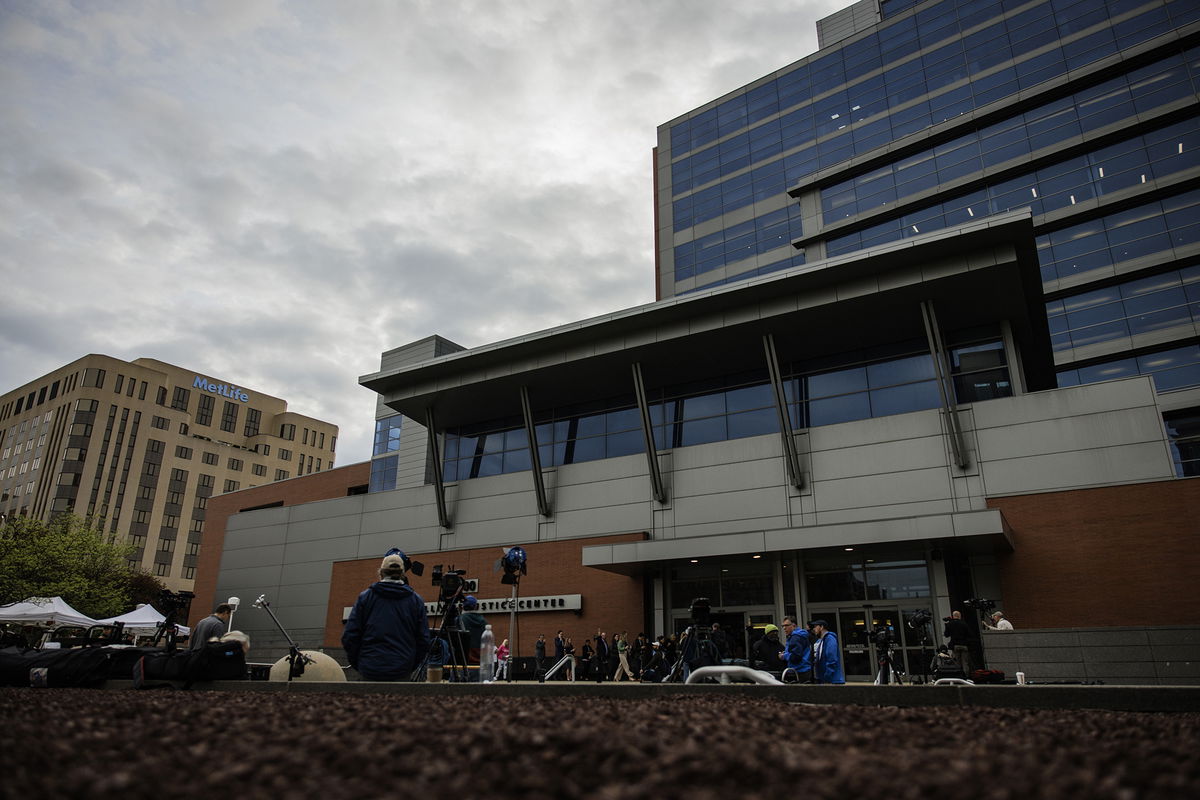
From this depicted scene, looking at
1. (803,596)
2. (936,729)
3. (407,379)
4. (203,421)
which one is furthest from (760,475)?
(203,421)

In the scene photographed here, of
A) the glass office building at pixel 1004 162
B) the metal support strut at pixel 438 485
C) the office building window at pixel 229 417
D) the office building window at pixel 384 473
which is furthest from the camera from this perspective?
the office building window at pixel 229 417

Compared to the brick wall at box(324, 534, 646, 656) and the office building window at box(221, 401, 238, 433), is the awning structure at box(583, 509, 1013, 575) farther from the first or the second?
the office building window at box(221, 401, 238, 433)

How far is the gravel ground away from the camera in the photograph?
2.74 metres

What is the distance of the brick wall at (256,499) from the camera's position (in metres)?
45.2

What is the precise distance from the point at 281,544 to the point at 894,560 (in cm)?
2744

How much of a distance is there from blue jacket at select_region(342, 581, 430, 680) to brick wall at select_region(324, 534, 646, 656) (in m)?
16.9

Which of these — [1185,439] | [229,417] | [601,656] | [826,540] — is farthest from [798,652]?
[229,417]

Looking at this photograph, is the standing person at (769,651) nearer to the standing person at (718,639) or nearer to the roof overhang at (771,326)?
the standing person at (718,639)

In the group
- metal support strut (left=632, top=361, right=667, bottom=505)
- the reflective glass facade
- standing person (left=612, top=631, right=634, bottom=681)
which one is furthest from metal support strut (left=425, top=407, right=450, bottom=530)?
standing person (left=612, top=631, right=634, bottom=681)

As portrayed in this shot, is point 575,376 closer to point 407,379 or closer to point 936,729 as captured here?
point 407,379

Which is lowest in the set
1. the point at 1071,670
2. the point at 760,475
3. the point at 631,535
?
the point at 1071,670

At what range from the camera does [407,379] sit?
95.9 feet

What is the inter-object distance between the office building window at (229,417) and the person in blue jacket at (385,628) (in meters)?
106

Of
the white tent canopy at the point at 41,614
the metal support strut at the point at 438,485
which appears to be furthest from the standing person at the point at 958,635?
the white tent canopy at the point at 41,614
